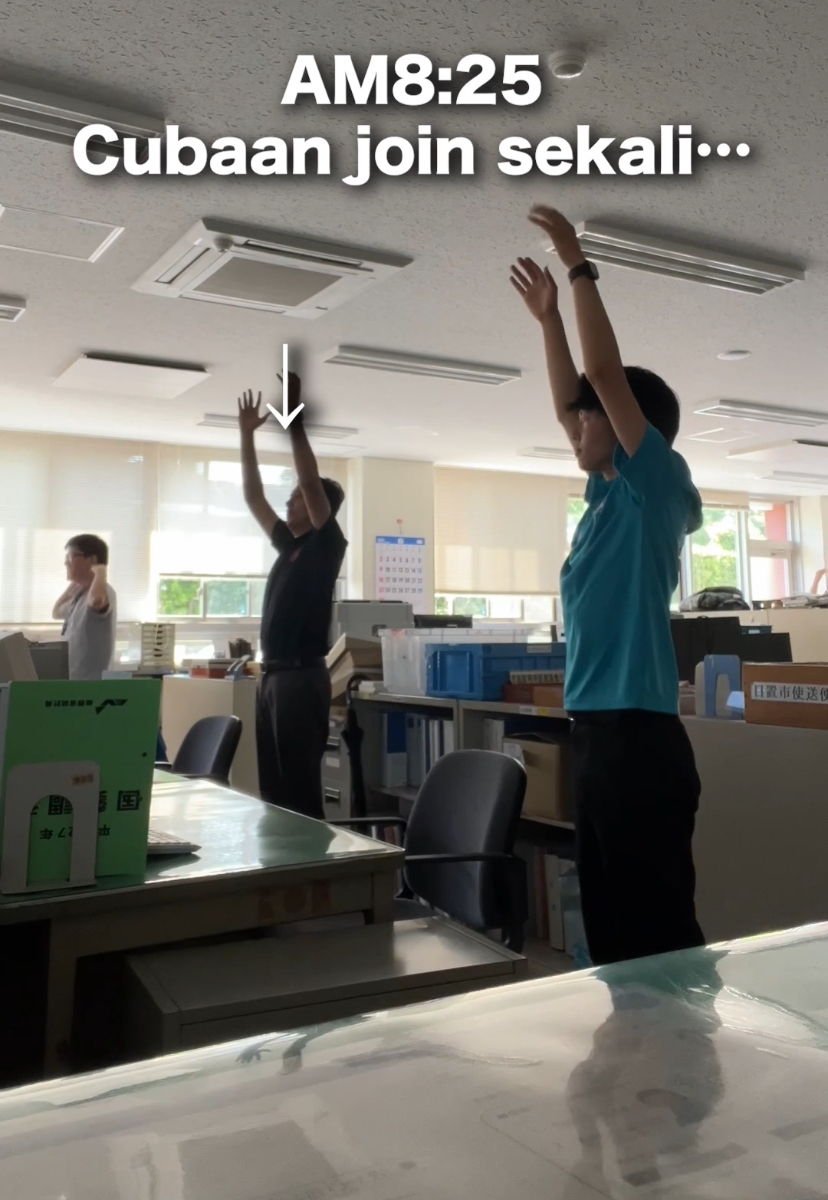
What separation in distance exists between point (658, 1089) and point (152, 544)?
7302 millimetres

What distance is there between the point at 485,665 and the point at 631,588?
175 centimetres

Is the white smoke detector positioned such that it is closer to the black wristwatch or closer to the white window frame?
the black wristwatch

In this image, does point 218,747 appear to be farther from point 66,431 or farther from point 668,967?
point 66,431

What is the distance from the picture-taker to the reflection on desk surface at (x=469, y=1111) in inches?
18.9

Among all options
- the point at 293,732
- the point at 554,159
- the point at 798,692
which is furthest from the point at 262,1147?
the point at 554,159

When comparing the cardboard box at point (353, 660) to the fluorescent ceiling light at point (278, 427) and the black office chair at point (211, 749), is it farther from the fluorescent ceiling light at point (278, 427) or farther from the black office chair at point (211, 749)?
the fluorescent ceiling light at point (278, 427)

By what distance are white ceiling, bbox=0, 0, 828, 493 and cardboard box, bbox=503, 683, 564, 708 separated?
1756 mm

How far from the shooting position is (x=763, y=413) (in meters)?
6.62

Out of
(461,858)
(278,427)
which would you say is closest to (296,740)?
(461,858)

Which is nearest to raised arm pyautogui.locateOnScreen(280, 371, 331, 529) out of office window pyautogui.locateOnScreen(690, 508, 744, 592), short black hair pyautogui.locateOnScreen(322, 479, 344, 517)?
short black hair pyautogui.locateOnScreen(322, 479, 344, 517)

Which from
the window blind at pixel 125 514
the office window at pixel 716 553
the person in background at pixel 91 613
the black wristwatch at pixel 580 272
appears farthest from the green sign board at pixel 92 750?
the office window at pixel 716 553

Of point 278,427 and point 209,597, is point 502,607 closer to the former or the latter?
point 209,597

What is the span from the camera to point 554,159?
3.23 m

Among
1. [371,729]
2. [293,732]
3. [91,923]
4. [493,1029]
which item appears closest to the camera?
[493,1029]
